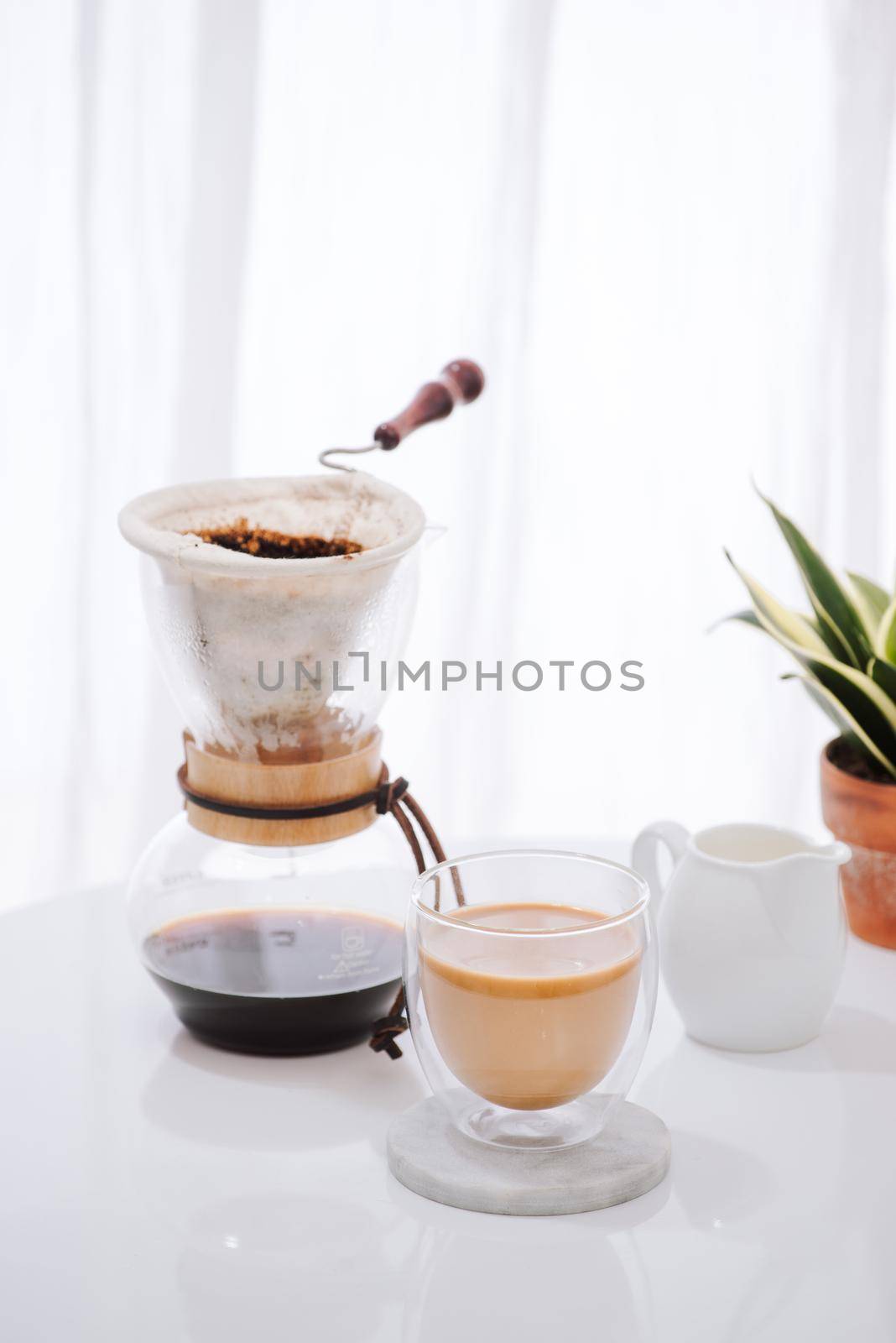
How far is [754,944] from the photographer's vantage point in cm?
77

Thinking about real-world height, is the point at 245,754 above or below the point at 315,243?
below

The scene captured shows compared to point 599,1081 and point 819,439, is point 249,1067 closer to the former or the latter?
point 599,1081

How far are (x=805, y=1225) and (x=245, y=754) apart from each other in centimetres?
36

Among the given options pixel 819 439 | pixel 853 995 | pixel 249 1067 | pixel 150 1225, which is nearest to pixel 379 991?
pixel 249 1067

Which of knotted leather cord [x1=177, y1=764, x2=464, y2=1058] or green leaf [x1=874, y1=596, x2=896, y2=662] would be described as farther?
green leaf [x1=874, y1=596, x2=896, y2=662]

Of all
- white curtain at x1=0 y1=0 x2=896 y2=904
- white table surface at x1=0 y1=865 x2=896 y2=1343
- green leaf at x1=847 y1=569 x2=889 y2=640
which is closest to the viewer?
white table surface at x1=0 y1=865 x2=896 y2=1343

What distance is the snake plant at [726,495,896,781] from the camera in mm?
923

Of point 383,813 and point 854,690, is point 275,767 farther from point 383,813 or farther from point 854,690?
point 854,690

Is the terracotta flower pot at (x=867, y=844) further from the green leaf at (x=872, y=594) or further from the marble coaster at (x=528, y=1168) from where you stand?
the marble coaster at (x=528, y=1168)

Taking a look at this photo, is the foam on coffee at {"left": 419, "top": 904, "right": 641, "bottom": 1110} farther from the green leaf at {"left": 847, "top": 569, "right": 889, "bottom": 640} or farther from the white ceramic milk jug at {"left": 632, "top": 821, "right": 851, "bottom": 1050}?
the green leaf at {"left": 847, "top": 569, "right": 889, "bottom": 640}

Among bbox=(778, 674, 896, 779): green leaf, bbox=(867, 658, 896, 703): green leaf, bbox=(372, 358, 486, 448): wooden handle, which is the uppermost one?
bbox=(372, 358, 486, 448): wooden handle

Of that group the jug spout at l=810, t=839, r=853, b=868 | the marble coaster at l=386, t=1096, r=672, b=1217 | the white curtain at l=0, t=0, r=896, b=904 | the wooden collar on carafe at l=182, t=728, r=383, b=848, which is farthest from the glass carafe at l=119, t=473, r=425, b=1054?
the white curtain at l=0, t=0, r=896, b=904

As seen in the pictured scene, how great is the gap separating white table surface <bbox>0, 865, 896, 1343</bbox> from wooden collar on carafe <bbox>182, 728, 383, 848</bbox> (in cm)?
12

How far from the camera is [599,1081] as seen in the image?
2.24 feet
